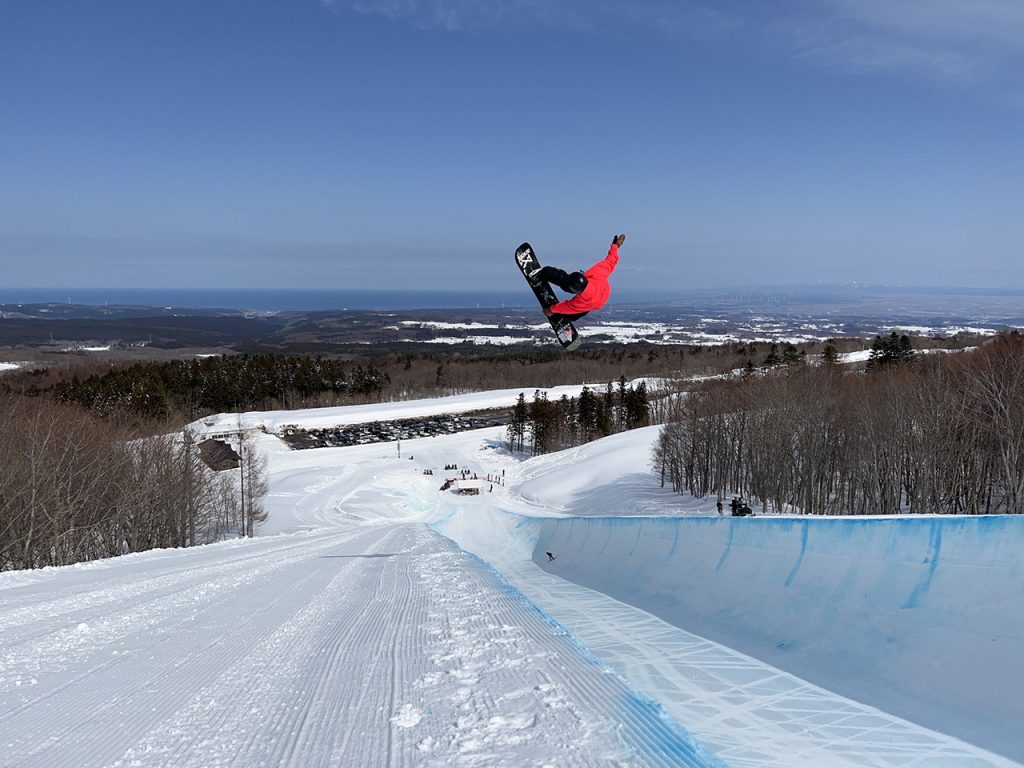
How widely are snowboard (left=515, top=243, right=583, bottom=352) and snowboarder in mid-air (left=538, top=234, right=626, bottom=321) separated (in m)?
1.02

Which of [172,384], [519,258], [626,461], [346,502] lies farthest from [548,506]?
[172,384]

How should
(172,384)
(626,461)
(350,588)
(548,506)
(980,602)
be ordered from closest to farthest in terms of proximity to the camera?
(980,602) < (350,588) < (548,506) < (626,461) < (172,384)

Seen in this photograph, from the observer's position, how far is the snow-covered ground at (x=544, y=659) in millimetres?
3203

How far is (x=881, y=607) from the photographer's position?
5562 mm

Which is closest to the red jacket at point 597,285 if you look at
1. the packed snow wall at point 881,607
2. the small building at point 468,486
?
the packed snow wall at point 881,607

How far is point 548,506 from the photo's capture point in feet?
160

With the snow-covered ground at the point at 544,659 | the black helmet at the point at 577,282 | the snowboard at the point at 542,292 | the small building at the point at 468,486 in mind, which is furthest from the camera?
the small building at the point at 468,486

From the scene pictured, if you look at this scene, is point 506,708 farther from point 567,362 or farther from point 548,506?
point 567,362

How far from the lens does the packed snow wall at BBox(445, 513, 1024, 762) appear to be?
4.43 m

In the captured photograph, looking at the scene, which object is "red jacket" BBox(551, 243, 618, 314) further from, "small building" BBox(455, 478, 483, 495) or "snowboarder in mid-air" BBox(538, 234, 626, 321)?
"small building" BBox(455, 478, 483, 495)

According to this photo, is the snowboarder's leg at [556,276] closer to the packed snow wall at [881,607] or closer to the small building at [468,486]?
the packed snow wall at [881,607]

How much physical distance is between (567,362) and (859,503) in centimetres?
10836

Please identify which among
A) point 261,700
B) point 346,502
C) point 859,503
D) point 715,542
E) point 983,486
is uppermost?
point 261,700

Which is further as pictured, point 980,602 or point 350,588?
point 350,588
